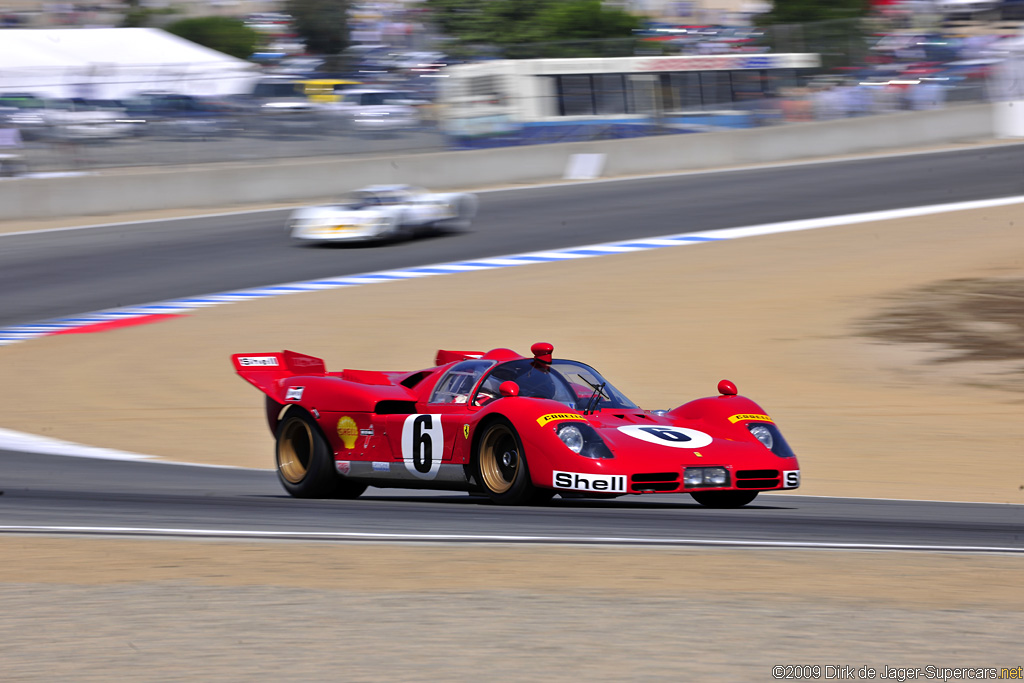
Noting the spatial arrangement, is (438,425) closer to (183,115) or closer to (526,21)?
(183,115)

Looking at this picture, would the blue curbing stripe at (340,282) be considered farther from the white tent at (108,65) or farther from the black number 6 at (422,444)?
the black number 6 at (422,444)

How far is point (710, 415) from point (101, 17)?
72.1 meters

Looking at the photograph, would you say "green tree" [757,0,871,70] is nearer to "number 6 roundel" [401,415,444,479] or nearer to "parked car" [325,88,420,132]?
"parked car" [325,88,420,132]

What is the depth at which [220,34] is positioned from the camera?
69.3 m

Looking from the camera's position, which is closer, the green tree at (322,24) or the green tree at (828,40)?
the green tree at (828,40)

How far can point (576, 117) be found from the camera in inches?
1152

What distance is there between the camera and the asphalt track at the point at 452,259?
7.02m

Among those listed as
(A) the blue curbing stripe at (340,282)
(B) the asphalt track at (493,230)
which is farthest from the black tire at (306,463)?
(B) the asphalt track at (493,230)

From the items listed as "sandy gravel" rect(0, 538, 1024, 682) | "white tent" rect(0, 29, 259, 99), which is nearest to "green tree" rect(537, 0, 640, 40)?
"white tent" rect(0, 29, 259, 99)

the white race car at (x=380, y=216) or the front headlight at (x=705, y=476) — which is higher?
the front headlight at (x=705, y=476)

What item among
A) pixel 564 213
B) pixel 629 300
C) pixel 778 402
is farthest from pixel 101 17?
pixel 778 402

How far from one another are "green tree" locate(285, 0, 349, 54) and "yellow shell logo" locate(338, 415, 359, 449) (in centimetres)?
6582

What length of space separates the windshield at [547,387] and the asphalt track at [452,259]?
597 mm

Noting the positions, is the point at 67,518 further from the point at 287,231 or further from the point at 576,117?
the point at 576,117
